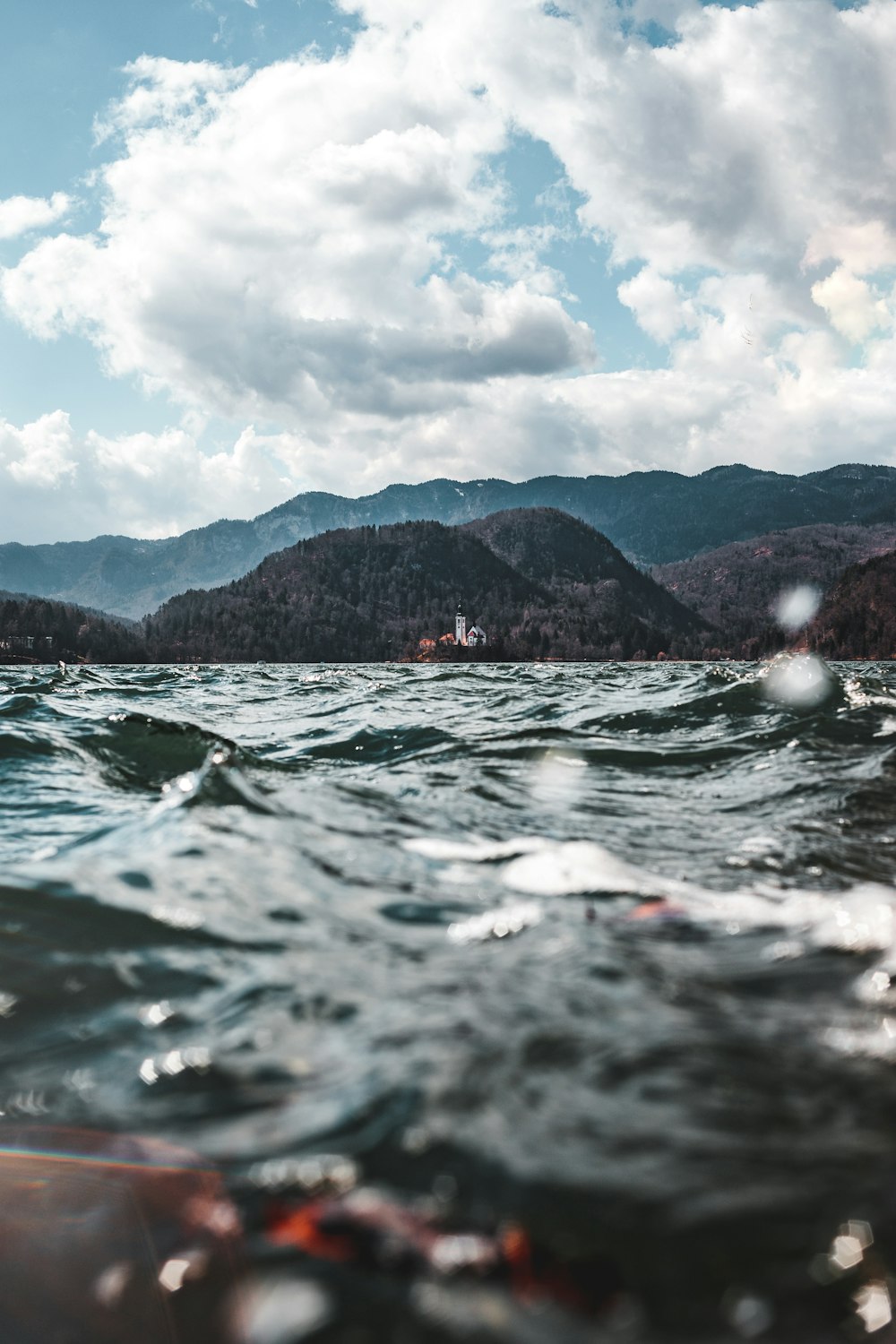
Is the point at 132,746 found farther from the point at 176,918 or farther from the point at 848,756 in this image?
the point at 848,756

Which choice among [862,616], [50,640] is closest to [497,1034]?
[862,616]

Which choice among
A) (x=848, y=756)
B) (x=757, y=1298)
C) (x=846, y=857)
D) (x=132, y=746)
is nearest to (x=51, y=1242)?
(x=757, y=1298)

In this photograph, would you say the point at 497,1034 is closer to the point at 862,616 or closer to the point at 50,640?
the point at 862,616

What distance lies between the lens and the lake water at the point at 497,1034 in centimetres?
191

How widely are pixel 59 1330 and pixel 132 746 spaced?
402 inches

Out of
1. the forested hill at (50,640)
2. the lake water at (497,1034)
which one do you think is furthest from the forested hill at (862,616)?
the lake water at (497,1034)

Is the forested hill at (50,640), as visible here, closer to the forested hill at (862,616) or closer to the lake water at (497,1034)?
the forested hill at (862,616)

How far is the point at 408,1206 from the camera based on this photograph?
2.14m

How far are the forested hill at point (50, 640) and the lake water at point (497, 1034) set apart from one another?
182 metres

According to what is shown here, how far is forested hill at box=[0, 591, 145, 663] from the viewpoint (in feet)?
566

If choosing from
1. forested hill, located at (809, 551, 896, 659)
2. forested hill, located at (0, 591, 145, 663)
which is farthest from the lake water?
forested hill, located at (0, 591, 145, 663)

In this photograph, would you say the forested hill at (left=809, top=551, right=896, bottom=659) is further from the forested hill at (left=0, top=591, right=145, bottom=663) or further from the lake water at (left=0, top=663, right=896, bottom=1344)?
the lake water at (left=0, top=663, right=896, bottom=1344)

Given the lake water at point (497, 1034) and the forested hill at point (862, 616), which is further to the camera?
the forested hill at point (862, 616)

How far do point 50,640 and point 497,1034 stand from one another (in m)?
201
